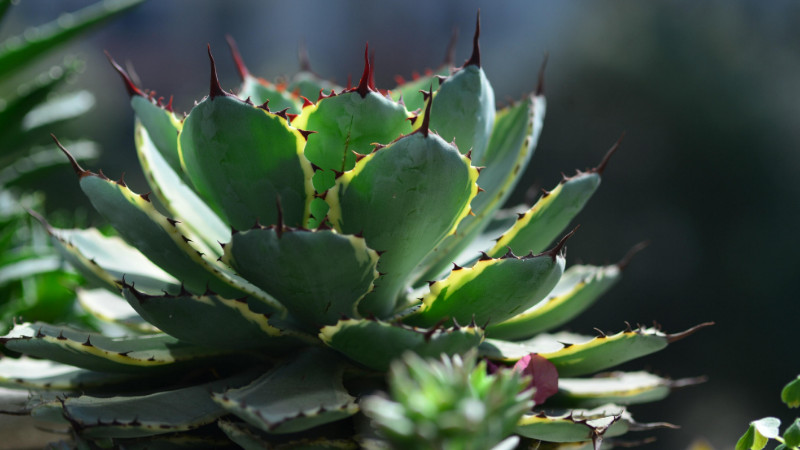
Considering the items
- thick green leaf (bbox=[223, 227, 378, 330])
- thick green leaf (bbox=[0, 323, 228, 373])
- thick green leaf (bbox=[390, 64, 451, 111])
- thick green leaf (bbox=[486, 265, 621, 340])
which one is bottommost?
thick green leaf (bbox=[486, 265, 621, 340])

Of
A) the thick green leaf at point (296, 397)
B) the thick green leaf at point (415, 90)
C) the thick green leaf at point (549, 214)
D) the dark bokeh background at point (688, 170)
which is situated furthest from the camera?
the dark bokeh background at point (688, 170)

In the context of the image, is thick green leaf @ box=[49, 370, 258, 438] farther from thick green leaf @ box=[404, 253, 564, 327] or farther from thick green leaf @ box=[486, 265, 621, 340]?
thick green leaf @ box=[486, 265, 621, 340]

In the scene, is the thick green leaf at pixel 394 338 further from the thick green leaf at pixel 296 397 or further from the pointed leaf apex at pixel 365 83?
the pointed leaf apex at pixel 365 83

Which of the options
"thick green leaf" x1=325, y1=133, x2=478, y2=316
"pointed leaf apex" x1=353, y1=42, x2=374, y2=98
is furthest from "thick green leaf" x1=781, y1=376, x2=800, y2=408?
"pointed leaf apex" x1=353, y1=42, x2=374, y2=98

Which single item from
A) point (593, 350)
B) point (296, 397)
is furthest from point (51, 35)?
point (593, 350)

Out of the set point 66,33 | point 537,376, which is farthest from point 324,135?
point 66,33

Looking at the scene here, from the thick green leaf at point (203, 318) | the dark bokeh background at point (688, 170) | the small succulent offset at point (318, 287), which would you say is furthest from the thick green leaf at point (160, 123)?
the dark bokeh background at point (688, 170)

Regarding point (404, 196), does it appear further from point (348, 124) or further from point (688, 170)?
point (688, 170)
